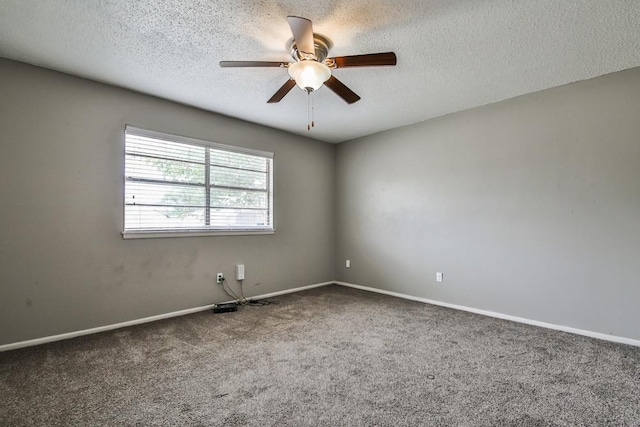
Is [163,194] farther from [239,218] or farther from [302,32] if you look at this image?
[302,32]

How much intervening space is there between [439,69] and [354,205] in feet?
8.53

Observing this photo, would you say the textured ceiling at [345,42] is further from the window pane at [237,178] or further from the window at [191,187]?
the window pane at [237,178]

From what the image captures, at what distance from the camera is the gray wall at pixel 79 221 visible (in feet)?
8.48

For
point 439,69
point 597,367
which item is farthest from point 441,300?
point 439,69

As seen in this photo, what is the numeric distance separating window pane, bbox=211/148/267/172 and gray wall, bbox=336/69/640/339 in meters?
1.71

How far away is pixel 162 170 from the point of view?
3418 millimetres

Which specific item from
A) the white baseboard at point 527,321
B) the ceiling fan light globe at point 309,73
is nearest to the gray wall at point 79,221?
the ceiling fan light globe at point 309,73

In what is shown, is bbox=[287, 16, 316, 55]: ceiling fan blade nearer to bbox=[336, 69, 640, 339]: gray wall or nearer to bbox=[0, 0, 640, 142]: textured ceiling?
bbox=[0, 0, 640, 142]: textured ceiling

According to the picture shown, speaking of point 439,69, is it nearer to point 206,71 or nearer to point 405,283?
point 206,71

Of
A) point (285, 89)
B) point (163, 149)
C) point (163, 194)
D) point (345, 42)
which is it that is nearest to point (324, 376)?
point (285, 89)

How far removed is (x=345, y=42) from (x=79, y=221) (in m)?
2.85

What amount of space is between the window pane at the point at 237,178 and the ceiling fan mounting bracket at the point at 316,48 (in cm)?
198

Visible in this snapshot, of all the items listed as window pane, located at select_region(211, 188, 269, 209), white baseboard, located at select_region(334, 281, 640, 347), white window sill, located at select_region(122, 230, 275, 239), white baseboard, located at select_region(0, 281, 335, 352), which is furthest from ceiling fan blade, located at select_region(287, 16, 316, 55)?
white baseboard, located at select_region(334, 281, 640, 347)

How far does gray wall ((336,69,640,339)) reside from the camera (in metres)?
2.74
